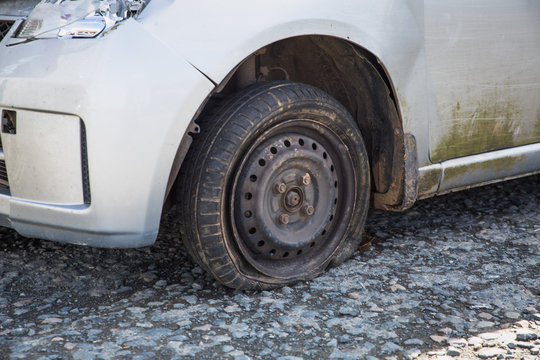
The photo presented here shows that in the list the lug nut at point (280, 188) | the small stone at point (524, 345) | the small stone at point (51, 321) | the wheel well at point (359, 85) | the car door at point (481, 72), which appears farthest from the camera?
the car door at point (481, 72)

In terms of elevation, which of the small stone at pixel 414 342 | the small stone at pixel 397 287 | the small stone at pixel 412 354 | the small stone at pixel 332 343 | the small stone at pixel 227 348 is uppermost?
the small stone at pixel 227 348

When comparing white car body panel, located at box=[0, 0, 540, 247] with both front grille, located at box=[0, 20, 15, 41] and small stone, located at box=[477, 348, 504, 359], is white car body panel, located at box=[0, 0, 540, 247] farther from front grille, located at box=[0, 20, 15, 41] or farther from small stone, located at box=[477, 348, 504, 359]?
small stone, located at box=[477, 348, 504, 359]

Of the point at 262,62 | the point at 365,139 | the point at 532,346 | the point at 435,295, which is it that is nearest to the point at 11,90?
the point at 262,62

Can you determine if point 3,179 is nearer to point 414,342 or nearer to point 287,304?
point 287,304

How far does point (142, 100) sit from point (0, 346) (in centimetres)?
94

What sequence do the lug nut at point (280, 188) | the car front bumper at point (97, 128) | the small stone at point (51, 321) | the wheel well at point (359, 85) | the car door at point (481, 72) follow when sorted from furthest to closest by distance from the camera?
the car door at point (481, 72) → the wheel well at point (359, 85) → the lug nut at point (280, 188) → the small stone at point (51, 321) → the car front bumper at point (97, 128)

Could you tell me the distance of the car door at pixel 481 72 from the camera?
2.94 m

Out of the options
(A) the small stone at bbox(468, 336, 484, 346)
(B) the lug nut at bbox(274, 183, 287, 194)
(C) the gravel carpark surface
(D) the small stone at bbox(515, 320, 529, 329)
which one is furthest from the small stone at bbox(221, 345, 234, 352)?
(D) the small stone at bbox(515, 320, 529, 329)

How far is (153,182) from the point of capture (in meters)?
2.30

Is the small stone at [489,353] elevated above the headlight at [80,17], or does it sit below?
below

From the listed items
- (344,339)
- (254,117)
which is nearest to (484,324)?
(344,339)

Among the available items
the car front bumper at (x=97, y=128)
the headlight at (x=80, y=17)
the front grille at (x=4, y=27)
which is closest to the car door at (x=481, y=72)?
the car front bumper at (x=97, y=128)

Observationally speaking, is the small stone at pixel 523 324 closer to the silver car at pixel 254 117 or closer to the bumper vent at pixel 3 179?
the silver car at pixel 254 117

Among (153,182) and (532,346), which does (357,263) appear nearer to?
(532,346)
